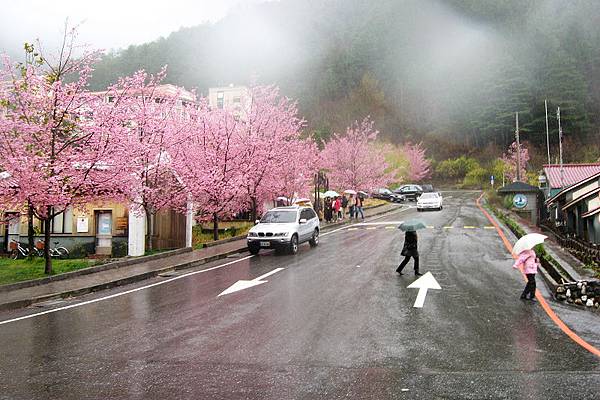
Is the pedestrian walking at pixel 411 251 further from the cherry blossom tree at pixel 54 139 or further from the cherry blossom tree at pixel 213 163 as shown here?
the cherry blossom tree at pixel 213 163

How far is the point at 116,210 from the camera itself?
824 inches

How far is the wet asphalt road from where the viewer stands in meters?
5.40

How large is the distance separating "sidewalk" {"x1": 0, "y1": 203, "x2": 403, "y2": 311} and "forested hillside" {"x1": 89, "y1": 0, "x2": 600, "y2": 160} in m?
61.3

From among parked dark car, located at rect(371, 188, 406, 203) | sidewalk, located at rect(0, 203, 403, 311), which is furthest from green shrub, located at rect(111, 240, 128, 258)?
parked dark car, located at rect(371, 188, 406, 203)

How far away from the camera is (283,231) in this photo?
17.9 meters

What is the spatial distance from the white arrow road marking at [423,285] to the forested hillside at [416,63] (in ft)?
203

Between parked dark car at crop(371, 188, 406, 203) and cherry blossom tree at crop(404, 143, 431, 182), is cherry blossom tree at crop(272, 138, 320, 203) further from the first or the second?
cherry blossom tree at crop(404, 143, 431, 182)

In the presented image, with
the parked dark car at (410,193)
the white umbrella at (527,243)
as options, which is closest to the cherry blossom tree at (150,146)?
the white umbrella at (527,243)

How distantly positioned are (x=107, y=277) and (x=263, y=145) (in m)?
12.7

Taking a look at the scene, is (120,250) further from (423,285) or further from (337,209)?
(337,209)

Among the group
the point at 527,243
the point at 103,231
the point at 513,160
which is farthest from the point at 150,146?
the point at 513,160

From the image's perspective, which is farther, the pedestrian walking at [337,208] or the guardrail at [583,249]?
the pedestrian walking at [337,208]

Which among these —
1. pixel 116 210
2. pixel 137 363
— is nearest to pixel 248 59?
pixel 116 210

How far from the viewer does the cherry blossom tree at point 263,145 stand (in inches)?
962
